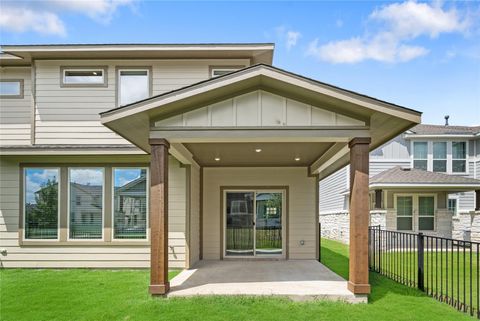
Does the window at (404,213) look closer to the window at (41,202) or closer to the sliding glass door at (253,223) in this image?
the sliding glass door at (253,223)

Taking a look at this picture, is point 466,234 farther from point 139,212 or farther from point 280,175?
point 139,212

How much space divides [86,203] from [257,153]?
440 cm

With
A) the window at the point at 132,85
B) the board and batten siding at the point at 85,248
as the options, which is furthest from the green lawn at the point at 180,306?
the window at the point at 132,85

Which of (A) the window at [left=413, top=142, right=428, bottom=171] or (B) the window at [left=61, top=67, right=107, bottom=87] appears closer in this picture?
(B) the window at [left=61, top=67, right=107, bottom=87]

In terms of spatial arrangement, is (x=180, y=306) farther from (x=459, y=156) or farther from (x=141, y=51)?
(x=459, y=156)

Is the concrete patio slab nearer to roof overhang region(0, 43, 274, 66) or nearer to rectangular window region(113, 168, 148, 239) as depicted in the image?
rectangular window region(113, 168, 148, 239)

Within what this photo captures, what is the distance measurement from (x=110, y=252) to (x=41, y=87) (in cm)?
448

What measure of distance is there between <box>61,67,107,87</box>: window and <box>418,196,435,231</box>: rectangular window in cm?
1400

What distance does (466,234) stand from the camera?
1622cm

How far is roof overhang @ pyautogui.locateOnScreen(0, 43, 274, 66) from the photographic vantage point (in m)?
9.07

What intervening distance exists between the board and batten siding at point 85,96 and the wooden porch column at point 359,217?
4.38 meters

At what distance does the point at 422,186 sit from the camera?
15617 mm

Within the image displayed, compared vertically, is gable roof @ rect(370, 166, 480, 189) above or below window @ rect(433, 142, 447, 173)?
below

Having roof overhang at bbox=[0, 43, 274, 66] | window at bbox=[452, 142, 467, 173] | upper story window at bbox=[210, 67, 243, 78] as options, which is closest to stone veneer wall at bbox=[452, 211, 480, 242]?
window at bbox=[452, 142, 467, 173]
